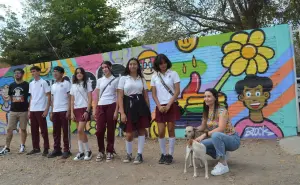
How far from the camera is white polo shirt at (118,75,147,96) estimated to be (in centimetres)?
520

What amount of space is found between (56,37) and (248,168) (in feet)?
55.6

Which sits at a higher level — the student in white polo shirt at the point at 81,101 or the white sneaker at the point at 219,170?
the student in white polo shirt at the point at 81,101

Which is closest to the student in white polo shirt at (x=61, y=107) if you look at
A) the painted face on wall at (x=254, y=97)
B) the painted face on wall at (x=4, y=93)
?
the painted face on wall at (x=254, y=97)

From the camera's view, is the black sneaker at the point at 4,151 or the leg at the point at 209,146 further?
the black sneaker at the point at 4,151

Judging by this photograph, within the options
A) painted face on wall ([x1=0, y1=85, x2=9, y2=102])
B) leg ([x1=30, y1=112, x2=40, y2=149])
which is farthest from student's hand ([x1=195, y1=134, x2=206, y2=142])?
painted face on wall ([x1=0, y1=85, x2=9, y2=102])

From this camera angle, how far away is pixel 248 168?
4637 millimetres

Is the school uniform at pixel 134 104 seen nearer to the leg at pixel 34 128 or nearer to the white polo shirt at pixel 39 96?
the white polo shirt at pixel 39 96

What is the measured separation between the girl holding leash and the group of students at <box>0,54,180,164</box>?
629 millimetres

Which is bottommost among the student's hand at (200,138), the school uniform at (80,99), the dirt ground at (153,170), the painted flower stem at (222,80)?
the dirt ground at (153,170)

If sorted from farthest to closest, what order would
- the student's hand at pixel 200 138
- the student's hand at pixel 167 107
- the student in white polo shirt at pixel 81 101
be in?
the student in white polo shirt at pixel 81 101
the student's hand at pixel 167 107
the student's hand at pixel 200 138

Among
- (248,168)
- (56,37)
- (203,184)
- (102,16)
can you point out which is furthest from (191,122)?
(102,16)

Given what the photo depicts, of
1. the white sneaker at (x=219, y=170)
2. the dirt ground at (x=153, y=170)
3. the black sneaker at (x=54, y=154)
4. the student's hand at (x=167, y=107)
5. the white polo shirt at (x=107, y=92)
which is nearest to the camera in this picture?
the dirt ground at (x=153, y=170)

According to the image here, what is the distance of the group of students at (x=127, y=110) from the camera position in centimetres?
454

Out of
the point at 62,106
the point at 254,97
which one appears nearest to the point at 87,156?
the point at 62,106
